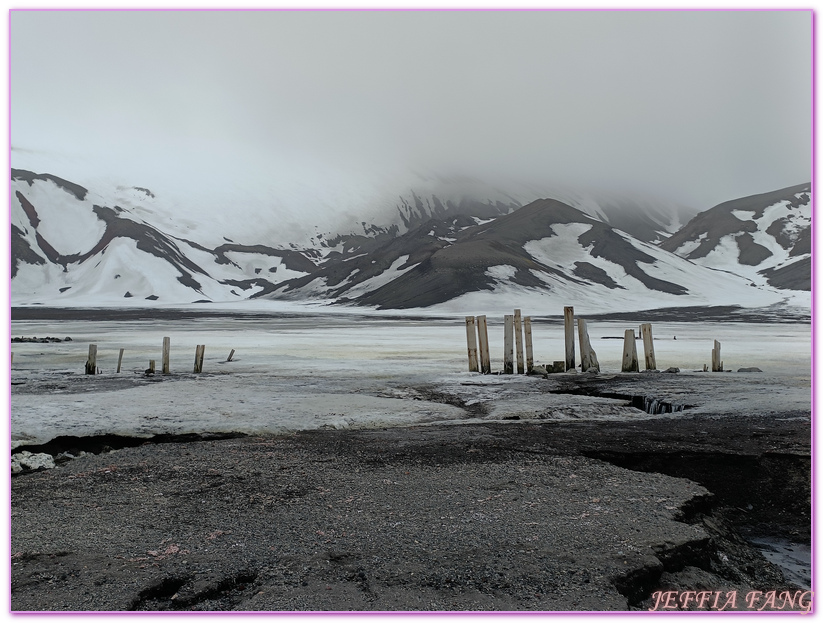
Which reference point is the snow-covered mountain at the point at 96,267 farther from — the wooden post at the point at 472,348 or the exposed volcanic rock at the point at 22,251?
the wooden post at the point at 472,348

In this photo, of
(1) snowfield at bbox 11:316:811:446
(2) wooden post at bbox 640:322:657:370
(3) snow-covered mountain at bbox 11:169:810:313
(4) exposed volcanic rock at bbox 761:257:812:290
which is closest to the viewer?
(1) snowfield at bbox 11:316:811:446

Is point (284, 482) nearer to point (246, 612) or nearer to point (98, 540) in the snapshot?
point (98, 540)

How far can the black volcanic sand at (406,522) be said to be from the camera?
20.6ft

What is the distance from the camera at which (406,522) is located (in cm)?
809

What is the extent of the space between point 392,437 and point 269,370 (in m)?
13.5

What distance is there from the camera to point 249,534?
25.2 ft

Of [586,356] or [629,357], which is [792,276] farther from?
[586,356]

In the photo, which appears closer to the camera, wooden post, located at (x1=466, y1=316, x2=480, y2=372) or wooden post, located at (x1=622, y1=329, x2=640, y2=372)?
wooden post, located at (x1=622, y1=329, x2=640, y2=372)

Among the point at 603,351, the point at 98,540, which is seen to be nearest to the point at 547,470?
the point at 98,540

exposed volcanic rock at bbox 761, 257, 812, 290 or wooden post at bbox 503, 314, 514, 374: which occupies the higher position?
exposed volcanic rock at bbox 761, 257, 812, 290

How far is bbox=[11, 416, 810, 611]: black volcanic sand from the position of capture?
20.6 feet

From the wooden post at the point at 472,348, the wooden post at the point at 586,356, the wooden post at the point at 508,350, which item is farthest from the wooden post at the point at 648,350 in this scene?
the wooden post at the point at 472,348

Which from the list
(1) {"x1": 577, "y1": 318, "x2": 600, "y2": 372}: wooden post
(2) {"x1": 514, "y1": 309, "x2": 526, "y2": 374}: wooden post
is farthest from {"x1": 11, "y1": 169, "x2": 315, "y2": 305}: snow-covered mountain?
(1) {"x1": 577, "y1": 318, "x2": 600, "y2": 372}: wooden post

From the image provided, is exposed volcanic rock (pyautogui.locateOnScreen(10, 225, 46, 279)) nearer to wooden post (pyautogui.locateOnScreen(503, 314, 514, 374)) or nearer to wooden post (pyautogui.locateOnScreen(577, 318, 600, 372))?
wooden post (pyautogui.locateOnScreen(503, 314, 514, 374))
